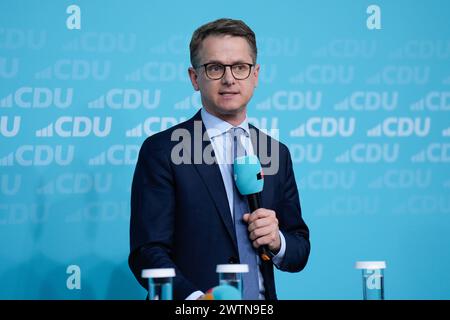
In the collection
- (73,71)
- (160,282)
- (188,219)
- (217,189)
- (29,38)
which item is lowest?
(160,282)

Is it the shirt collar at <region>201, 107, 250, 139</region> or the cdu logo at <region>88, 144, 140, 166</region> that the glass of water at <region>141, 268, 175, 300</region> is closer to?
the shirt collar at <region>201, 107, 250, 139</region>

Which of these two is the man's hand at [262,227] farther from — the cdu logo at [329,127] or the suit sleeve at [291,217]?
the cdu logo at [329,127]

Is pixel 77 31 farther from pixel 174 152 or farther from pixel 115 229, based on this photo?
pixel 174 152

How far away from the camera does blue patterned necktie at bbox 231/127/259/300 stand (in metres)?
2.46

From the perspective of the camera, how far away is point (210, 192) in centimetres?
257

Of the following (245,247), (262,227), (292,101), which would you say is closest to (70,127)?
(292,101)

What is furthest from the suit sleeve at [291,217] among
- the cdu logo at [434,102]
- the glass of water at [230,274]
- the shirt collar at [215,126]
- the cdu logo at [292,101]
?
the cdu logo at [434,102]

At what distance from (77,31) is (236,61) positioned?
1.49 m

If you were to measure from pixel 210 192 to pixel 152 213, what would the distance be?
215 millimetres

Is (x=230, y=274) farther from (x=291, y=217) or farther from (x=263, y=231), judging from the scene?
(x=291, y=217)

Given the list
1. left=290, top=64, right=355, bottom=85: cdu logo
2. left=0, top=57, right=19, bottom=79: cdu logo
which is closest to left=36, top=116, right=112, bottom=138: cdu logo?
left=0, top=57, right=19, bottom=79: cdu logo
